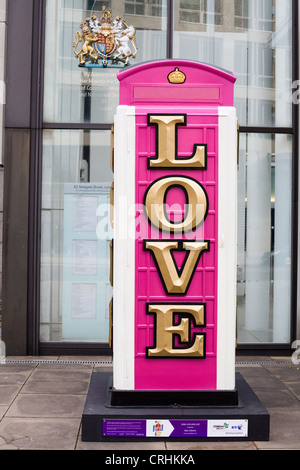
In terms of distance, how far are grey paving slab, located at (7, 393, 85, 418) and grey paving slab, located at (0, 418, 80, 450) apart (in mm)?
143

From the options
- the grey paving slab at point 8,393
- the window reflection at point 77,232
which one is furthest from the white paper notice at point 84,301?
the grey paving slab at point 8,393

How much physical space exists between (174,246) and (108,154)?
324cm

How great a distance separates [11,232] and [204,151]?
3.58 metres

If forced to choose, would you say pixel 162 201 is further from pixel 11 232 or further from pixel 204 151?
pixel 11 232

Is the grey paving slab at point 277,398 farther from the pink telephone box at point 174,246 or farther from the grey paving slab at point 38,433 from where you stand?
the grey paving slab at point 38,433

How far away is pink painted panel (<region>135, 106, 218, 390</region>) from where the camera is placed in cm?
→ 434

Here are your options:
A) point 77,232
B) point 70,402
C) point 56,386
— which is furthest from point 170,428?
point 77,232

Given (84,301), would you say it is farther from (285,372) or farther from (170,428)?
(170,428)

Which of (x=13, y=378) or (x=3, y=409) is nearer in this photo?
(x=3, y=409)

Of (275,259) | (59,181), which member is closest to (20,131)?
(59,181)

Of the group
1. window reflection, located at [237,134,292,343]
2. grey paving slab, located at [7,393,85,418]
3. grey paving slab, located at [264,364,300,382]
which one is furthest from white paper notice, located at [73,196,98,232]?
grey paving slab, located at [264,364,300,382]

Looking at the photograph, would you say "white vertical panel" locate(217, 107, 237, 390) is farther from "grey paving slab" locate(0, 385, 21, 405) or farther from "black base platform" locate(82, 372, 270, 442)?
"grey paving slab" locate(0, 385, 21, 405)

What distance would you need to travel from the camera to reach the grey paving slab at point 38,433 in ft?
13.4

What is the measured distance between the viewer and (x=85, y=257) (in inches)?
286
